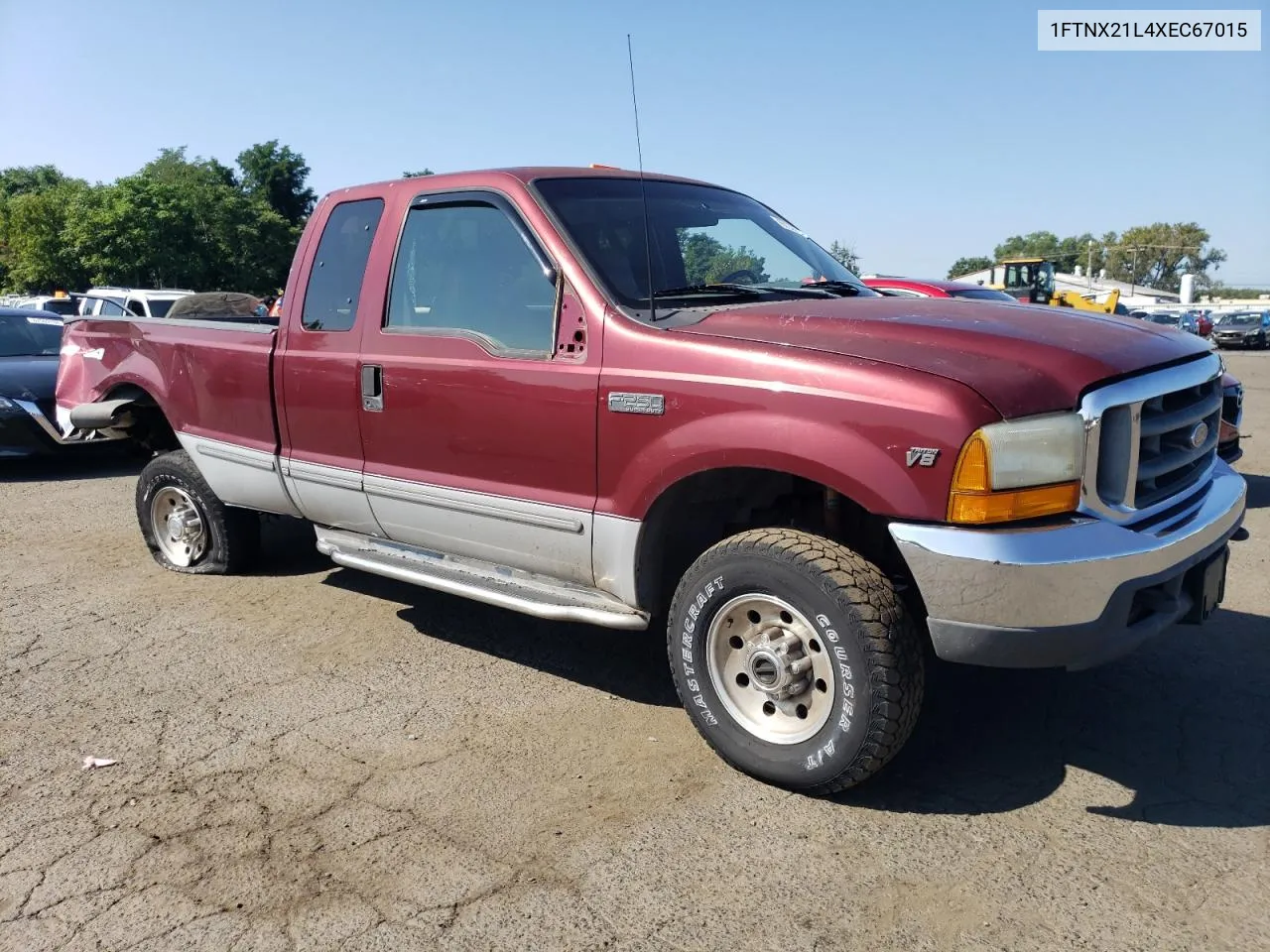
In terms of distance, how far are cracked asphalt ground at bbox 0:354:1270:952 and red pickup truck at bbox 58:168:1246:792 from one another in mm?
391

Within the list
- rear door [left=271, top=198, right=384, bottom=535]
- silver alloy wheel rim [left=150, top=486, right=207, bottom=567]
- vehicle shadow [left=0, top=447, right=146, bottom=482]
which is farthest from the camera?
vehicle shadow [left=0, top=447, right=146, bottom=482]

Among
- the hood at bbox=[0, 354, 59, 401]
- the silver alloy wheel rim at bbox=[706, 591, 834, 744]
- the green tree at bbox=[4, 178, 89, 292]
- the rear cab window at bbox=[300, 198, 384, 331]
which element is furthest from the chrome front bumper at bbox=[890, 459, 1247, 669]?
the green tree at bbox=[4, 178, 89, 292]

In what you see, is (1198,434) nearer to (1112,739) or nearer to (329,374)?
(1112,739)

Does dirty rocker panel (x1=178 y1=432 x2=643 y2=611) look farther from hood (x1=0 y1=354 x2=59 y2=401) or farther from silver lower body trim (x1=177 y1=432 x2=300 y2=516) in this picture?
hood (x1=0 y1=354 x2=59 y2=401)

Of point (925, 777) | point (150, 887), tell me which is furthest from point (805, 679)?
point (150, 887)

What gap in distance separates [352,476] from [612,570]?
1501 mm

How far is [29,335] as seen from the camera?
10297 millimetres

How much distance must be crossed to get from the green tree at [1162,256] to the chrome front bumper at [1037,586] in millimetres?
106616

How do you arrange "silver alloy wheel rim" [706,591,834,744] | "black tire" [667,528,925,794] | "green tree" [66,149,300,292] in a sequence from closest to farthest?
"black tire" [667,528,925,794] < "silver alloy wheel rim" [706,591,834,744] < "green tree" [66,149,300,292]

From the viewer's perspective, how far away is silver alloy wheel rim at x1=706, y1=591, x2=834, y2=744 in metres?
3.17

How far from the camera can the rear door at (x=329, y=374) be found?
14.6ft

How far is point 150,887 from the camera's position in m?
2.77

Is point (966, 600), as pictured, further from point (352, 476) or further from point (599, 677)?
point (352, 476)

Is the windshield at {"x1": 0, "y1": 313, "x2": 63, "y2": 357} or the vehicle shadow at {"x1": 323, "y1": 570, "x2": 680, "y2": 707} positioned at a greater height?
the windshield at {"x1": 0, "y1": 313, "x2": 63, "y2": 357}
